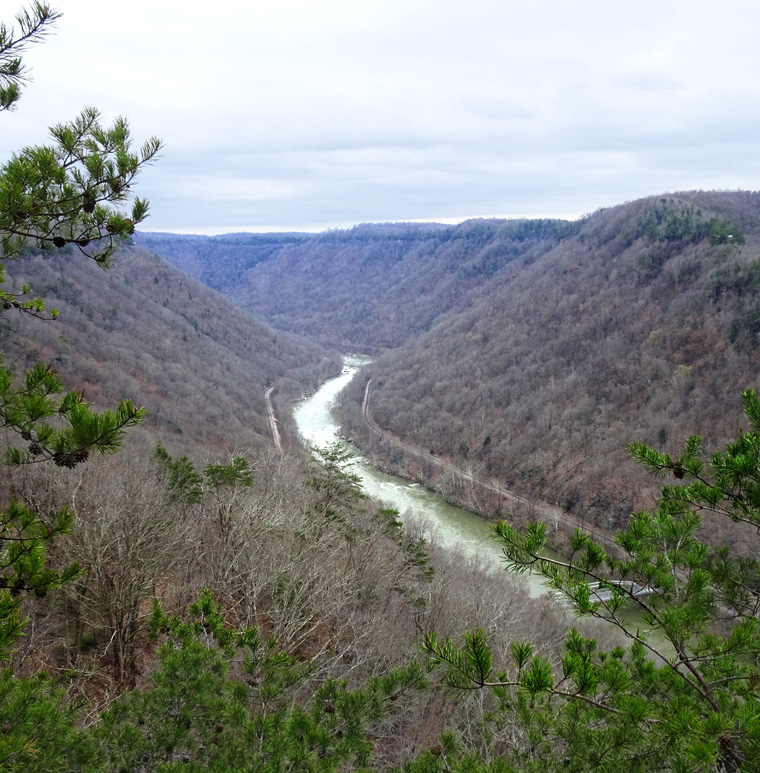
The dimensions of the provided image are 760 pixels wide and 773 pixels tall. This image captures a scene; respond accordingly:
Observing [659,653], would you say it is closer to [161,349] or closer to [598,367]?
[598,367]

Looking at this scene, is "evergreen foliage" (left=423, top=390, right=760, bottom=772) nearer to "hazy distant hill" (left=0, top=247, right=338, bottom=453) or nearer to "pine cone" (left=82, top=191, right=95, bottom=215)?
"pine cone" (left=82, top=191, right=95, bottom=215)

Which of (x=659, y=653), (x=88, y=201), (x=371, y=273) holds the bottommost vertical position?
(x=659, y=653)

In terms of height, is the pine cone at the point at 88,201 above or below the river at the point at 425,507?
above

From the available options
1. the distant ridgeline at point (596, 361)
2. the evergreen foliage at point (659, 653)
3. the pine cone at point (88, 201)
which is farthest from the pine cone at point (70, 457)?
the distant ridgeline at point (596, 361)

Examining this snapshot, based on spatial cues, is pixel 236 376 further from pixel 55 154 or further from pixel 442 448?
pixel 55 154

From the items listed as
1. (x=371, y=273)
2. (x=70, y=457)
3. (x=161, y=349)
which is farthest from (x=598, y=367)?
(x=371, y=273)

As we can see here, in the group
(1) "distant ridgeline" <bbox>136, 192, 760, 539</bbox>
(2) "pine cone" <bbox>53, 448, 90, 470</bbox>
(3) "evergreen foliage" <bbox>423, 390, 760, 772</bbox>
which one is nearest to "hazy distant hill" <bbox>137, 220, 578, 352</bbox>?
(1) "distant ridgeline" <bbox>136, 192, 760, 539</bbox>

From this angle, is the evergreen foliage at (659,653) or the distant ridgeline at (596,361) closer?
the evergreen foliage at (659,653)

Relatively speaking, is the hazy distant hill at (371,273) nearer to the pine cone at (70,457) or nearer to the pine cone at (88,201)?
the pine cone at (88,201)
